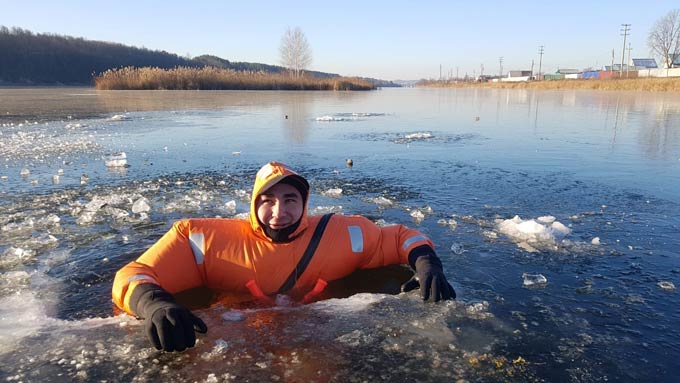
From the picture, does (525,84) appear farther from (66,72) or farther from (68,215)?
(66,72)

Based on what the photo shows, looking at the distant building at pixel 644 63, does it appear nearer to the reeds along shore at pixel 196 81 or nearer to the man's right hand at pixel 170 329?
the reeds along shore at pixel 196 81

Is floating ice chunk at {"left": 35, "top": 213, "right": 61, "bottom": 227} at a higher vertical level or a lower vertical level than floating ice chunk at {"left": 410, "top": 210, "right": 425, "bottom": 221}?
higher

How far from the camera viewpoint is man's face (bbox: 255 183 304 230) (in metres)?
3.18

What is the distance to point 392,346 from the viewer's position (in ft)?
8.38

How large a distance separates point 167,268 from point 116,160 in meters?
5.21

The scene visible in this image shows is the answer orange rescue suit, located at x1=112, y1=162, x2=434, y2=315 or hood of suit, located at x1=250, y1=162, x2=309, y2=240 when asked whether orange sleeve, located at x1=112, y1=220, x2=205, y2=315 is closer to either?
orange rescue suit, located at x1=112, y1=162, x2=434, y2=315

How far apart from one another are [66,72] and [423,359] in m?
106

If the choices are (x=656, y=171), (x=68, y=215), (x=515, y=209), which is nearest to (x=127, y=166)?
(x=68, y=215)

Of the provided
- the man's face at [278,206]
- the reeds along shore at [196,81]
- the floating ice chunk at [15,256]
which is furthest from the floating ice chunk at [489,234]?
the reeds along shore at [196,81]

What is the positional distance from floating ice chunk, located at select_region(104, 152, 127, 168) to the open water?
4 centimetres

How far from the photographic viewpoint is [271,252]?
3.27 meters

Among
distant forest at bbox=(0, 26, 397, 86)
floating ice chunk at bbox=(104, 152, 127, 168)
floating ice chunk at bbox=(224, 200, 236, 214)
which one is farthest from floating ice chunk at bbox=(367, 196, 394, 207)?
distant forest at bbox=(0, 26, 397, 86)

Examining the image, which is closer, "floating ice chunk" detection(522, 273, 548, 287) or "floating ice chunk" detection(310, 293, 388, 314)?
"floating ice chunk" detection(310, 293, 388, 314)

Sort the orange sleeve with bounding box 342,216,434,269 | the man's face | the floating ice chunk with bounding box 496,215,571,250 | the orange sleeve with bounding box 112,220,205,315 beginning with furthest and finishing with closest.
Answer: the floating ice chunk with bounding box 496,215,571,250, the orange sleeve with bounding box 342,216,434,269, the man's face, the orange sleeve with bounding box 112,220,205,315
